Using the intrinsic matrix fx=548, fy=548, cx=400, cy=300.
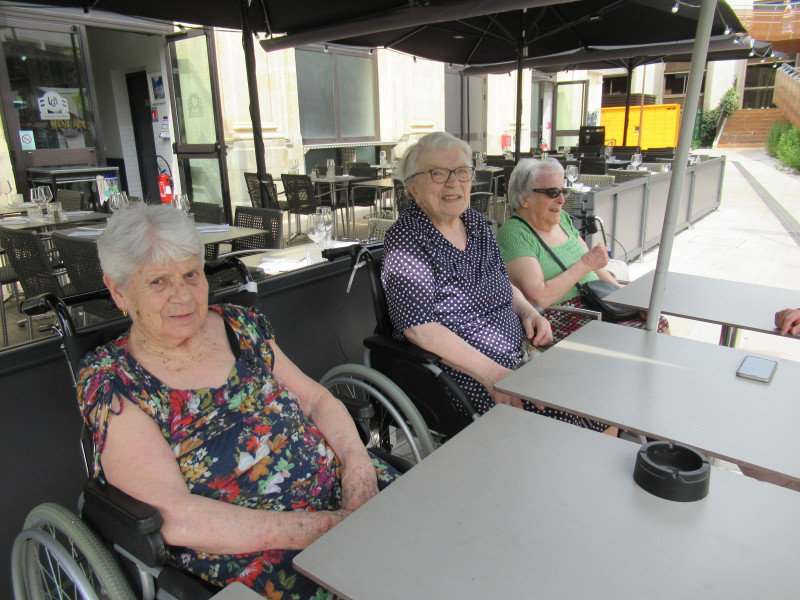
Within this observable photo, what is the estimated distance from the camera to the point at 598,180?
6746 mm

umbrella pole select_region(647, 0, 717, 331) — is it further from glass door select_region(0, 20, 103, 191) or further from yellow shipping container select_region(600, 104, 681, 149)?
yellow shipping container select_region(600, 104, 681, 149)

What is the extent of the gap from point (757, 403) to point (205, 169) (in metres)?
6.78

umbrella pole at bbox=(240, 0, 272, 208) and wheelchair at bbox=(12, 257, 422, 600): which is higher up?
umbrella pole at bbox=(240, 0, 272, 208)

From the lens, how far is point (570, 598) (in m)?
0.82

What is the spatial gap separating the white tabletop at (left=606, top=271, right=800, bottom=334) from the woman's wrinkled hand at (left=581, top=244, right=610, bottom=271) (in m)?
0.15

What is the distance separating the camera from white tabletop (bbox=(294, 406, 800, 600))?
2.78 feet

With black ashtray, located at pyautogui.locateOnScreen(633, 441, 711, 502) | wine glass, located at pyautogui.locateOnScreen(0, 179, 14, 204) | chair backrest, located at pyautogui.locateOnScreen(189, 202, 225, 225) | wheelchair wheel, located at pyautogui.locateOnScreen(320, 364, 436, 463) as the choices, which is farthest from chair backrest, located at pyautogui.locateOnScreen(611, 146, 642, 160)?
black ashtray, located at pyautogui.locateOnScreen(633, 441, 711, 502)

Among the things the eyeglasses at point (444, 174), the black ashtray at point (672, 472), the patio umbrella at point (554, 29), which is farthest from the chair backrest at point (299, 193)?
the black ashtray at point (672, 472)

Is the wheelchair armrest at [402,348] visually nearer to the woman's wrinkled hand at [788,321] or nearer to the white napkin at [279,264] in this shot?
the white napkin at [279,264]

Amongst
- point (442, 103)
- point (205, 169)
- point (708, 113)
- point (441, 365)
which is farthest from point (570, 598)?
point (708, 113)

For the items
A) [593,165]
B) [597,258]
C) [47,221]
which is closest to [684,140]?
[597,258]

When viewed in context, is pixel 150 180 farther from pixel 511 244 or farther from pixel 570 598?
pixel 570 598

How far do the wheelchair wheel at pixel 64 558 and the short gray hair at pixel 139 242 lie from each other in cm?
54

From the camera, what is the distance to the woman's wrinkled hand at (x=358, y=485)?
4.59 feet
